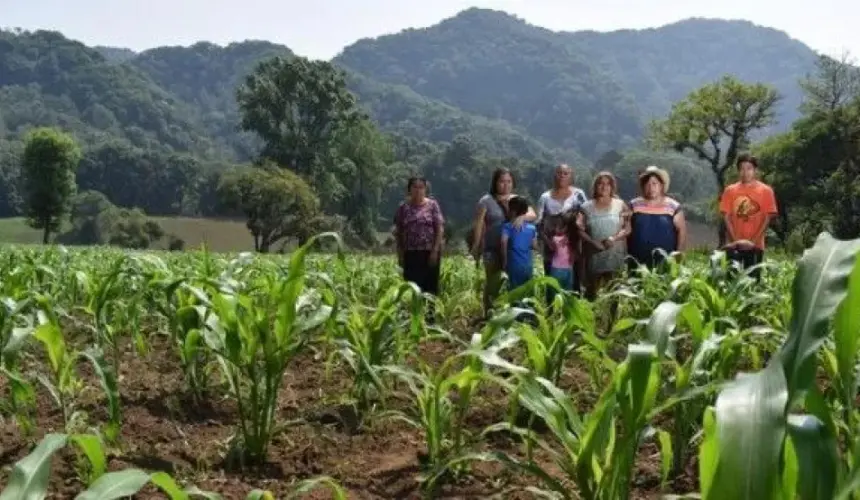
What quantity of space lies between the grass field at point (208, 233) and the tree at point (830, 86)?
1813 centimetres

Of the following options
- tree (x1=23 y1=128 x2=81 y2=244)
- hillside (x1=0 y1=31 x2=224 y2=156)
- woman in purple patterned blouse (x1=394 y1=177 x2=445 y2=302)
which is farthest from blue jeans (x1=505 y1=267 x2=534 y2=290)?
hillside (x1=0 y1=31 x2=224 y2=156)

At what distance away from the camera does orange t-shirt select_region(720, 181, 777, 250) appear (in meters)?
6.46

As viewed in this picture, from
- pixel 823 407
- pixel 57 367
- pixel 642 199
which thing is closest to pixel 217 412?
pixel 57 367

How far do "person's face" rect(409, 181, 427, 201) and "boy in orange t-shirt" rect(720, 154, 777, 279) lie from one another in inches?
87.3

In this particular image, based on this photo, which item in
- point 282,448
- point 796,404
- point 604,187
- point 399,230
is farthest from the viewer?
point 399,230

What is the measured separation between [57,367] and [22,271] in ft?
6.29

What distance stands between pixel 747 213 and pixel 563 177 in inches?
64.3

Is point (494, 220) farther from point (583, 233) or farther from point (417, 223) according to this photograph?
point (583, 233)

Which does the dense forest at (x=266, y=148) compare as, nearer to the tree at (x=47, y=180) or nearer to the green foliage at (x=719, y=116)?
the green foliage at (x=719, y=116)

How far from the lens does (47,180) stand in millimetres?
48031

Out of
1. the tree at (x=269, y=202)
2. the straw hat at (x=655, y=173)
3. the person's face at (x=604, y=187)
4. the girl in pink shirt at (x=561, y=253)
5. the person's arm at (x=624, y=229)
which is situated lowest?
the tree at (x=269, y=202)

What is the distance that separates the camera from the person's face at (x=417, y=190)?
6125 millimetres

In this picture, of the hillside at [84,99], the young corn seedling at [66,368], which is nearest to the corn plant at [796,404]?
the young corn seedling at [66,368]

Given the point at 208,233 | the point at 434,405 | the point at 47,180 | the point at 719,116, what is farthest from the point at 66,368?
the point at 208,233
